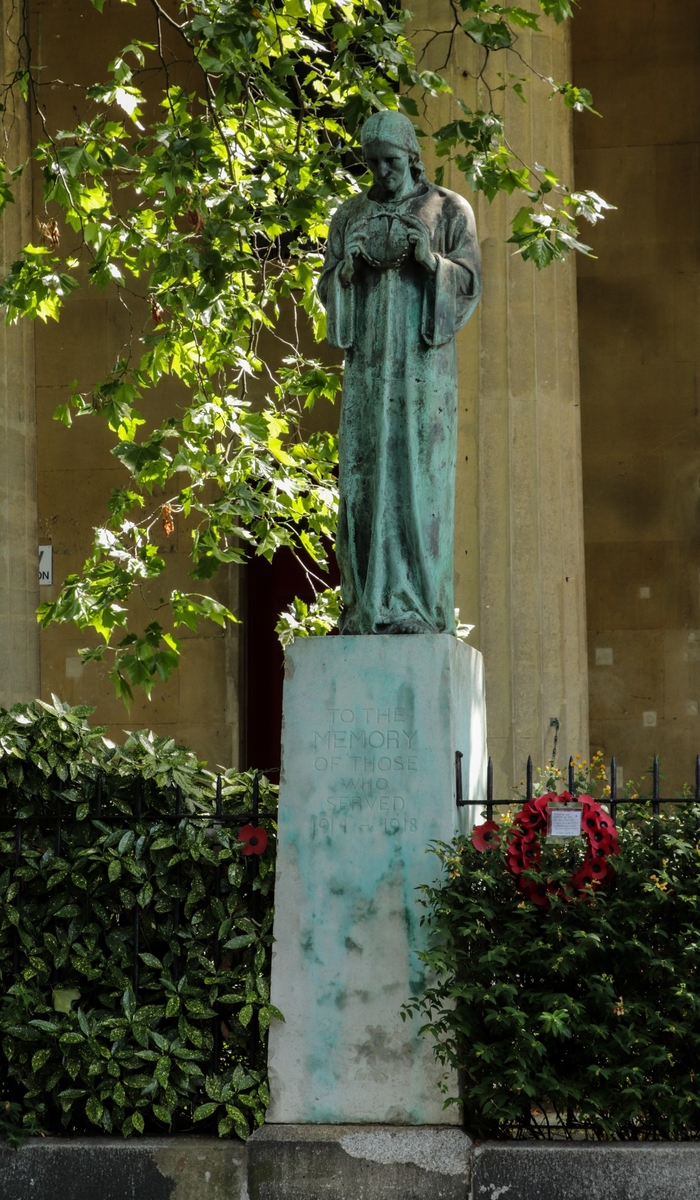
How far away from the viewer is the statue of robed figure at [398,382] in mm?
6121

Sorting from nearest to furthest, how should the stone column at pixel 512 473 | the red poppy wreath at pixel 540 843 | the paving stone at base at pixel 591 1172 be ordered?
the paving stone at base at pixel 591 1172 < the red poppy wreath at pixel 540 843 < the stone column at pixel 512 473

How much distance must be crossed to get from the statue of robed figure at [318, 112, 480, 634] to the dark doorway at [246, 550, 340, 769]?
8263 mm

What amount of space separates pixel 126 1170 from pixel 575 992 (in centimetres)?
181

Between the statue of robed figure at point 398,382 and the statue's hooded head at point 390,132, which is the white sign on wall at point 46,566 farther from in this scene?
the statue's hooded head at point 390,132

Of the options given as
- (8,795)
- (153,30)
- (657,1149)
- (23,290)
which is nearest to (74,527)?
(153,30)

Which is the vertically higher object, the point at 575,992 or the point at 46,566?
the point at 46,566

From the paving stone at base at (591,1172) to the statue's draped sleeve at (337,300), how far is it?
3.10 m

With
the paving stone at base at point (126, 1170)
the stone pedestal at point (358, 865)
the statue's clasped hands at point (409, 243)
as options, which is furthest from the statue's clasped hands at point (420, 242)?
the paving stone at base at point (126, 1170)

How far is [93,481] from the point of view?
1444cm

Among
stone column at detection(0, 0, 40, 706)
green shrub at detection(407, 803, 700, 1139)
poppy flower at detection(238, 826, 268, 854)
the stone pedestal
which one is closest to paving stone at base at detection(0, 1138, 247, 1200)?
the stone pedestal

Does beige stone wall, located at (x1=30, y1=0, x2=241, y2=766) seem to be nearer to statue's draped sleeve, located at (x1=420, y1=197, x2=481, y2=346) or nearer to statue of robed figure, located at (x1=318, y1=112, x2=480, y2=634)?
statue of robed figure, located at (x1=318, y1=112, x2=480, y2=634)

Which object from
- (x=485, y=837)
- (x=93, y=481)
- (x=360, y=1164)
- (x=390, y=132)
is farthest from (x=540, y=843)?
(x=93, y=481)

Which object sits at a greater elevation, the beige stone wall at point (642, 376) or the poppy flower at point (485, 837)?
the beige stone wall at point (642, 376)

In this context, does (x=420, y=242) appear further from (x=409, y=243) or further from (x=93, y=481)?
(x=93, y=481)
